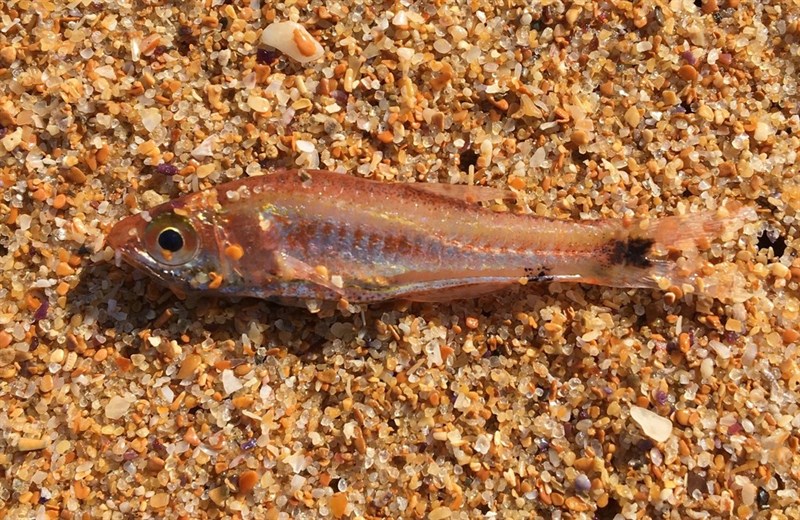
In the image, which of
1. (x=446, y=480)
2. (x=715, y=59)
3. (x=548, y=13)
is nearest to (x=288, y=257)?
(x=446, y=480)

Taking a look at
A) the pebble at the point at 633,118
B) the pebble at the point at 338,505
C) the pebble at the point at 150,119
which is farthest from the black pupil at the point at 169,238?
the pebble at the point at 633,118

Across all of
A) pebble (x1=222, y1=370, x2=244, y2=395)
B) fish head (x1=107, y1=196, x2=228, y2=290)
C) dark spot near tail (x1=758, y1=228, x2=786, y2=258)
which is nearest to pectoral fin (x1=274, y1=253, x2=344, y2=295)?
fish head (x1=107, y1=196, x2=228, y2=290)

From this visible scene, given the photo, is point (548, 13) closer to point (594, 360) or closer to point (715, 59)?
point (715, 59)

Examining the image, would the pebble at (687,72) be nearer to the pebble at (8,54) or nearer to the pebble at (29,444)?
the pebble at (8,54)

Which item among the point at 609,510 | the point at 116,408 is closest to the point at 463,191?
the point at 609,510

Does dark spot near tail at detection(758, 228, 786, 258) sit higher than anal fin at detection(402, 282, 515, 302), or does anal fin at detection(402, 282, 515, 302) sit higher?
dark spot near tail at detection(758, 228, 786, 258)

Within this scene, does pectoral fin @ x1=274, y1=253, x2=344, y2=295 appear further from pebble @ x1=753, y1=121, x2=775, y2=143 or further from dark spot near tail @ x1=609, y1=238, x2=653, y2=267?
pebble @ x1=753, y1=121, x2=775, y2=143

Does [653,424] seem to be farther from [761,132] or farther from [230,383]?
[230,383]
